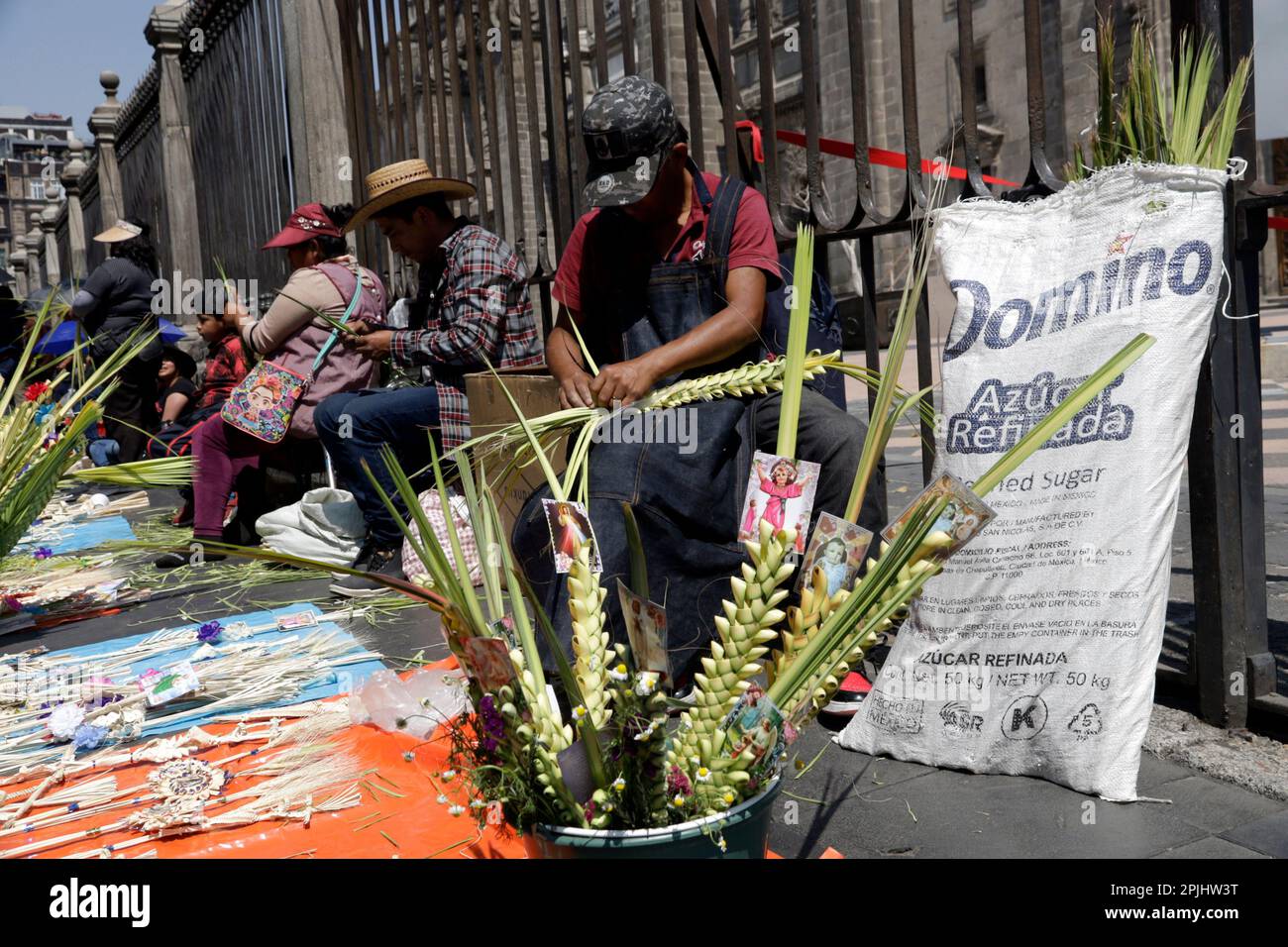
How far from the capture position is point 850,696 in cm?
261

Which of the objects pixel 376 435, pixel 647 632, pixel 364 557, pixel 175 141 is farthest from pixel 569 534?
pixel 175 141

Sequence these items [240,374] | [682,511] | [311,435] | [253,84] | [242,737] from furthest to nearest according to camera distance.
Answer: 1. [253,84]
2. [240,374]
3. [311,435]
4. [242,737]
5. [682,511]

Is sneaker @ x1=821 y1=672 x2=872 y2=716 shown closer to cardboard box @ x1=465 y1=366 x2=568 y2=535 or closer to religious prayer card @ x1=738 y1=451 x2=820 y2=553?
cardboard box @ x1=465 y1=366 x2=568 y2=535

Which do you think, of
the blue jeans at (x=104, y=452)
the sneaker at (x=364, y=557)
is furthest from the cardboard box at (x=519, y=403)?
the blue jeans at (x=104, y=452)

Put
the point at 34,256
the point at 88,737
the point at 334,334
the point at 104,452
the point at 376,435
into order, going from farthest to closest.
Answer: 1. the point at 34,256
2. the point at 104,452
3. the point at 334,334
4. the point at 376,435
5. the point at 88,737

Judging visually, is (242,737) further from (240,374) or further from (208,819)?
(240,374)

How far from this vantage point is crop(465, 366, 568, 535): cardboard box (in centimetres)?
319

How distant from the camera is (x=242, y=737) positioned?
2.62 metres

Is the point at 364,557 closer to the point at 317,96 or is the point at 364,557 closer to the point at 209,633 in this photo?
the point at 209,633

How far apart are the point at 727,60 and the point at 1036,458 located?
5.29 feet

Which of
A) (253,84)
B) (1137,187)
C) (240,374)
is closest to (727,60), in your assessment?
(1137,187)

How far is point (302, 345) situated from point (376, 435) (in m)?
0.71

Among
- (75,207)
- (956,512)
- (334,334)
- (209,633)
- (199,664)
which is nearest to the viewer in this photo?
(956,512)

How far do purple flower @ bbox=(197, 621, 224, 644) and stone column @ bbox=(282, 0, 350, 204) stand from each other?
3.11 metres
